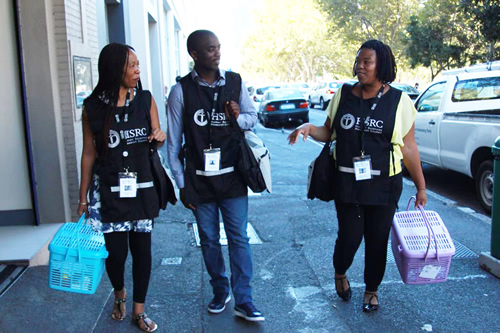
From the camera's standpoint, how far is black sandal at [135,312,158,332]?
3.50 meters

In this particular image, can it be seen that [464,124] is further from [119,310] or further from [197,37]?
[119,310]

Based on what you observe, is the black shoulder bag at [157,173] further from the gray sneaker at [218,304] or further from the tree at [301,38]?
the tree at [301,38]

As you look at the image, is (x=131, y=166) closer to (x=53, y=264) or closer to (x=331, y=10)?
(x=53, y=264)

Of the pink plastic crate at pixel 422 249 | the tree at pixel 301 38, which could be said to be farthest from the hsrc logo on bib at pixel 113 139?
the tree at pixel 301 38

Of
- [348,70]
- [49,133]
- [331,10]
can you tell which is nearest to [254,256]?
[49,133]

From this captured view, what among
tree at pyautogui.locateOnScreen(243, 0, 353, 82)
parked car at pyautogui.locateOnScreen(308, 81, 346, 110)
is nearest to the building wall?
parked car at pyautogui.locateOnScreen(308, 81, 346, 110)

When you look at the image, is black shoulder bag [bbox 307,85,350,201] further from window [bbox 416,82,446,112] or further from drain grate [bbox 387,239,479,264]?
window [bbox 416,82,446,112]

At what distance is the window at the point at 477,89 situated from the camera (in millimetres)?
7312

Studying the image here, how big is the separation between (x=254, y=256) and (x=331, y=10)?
2784 centimetres

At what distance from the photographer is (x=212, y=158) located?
335 cm

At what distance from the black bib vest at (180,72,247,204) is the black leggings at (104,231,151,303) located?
0.43 metres

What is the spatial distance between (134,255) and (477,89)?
20.0ft

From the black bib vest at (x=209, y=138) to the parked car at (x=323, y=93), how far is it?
25.1m

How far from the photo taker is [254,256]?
16.4 feet
